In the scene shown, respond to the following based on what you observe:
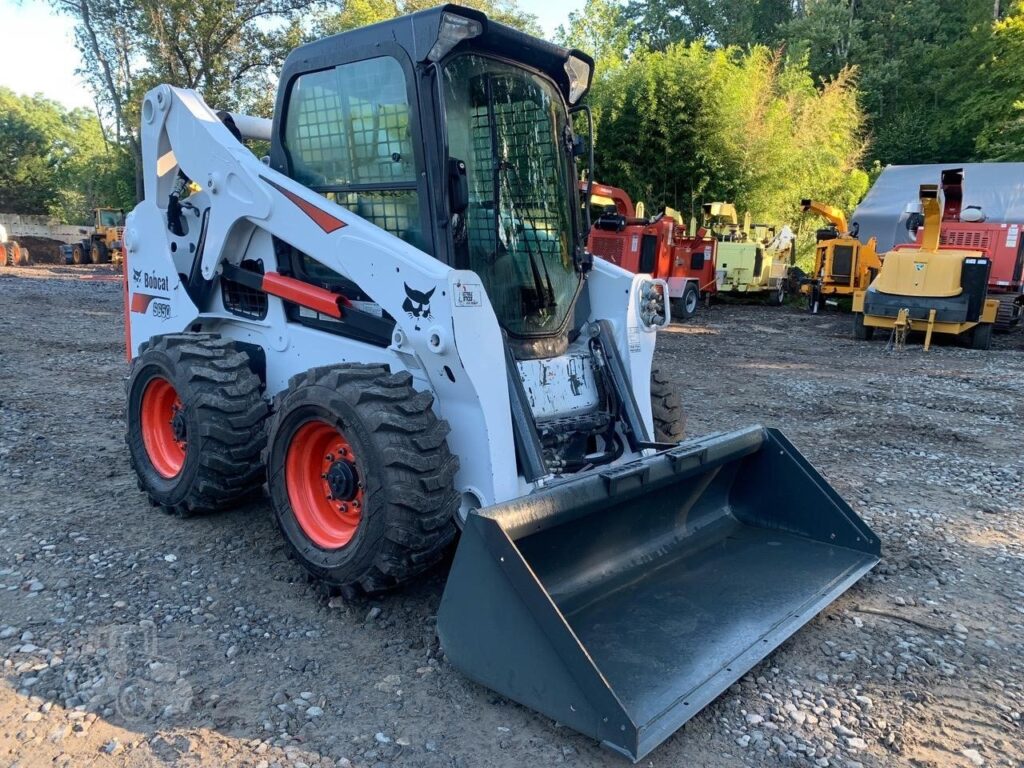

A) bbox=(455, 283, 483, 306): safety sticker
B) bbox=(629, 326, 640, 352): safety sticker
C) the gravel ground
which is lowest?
the gravel ground

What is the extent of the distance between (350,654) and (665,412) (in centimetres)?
239

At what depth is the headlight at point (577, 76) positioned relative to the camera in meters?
4.22

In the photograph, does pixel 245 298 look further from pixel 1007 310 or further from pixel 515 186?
pixel 1007 310

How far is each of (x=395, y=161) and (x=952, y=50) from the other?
32309mm

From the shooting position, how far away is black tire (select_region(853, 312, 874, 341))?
43.0 ft

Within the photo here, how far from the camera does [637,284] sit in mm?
4410

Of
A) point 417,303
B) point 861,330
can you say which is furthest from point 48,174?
point 417,303

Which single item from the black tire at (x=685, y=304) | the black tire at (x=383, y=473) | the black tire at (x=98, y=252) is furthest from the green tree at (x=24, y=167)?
the black tire at (x=383, y=473)

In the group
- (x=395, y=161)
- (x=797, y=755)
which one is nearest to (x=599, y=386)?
(x=395, y=161)

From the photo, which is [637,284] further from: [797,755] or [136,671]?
[136,671]

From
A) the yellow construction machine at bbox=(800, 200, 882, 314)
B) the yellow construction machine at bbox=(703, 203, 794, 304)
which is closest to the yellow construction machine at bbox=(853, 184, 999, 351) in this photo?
the yellow construction machine at bbox=(800, 200, 882, 314)

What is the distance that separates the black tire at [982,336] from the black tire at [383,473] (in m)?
11.8

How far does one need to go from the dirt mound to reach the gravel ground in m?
30.3

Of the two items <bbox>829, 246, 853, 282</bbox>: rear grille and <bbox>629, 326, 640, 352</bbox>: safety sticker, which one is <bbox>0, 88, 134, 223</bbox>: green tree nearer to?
<bbox>829, 246, 853, 282</bbox>: rear grille
